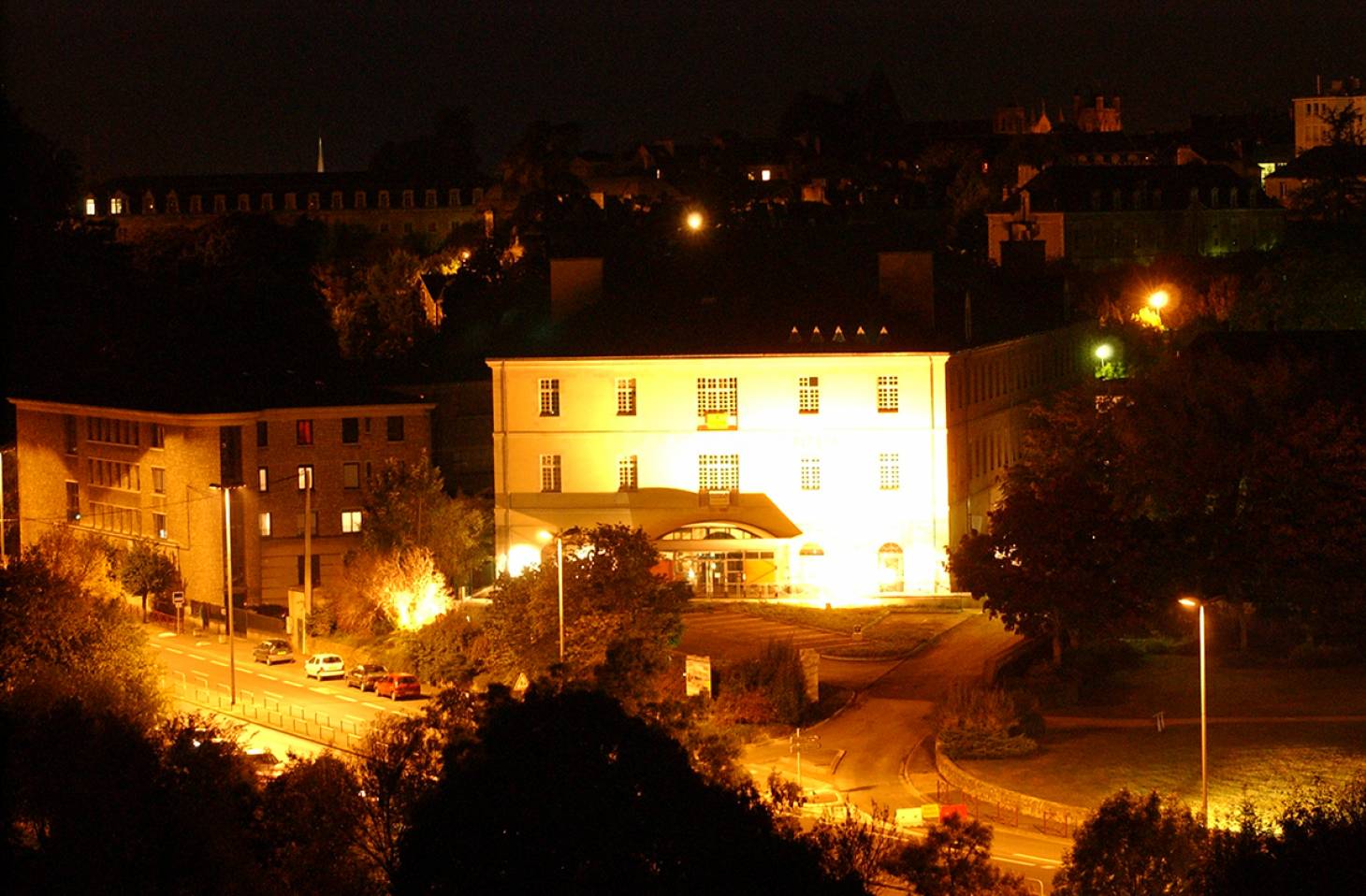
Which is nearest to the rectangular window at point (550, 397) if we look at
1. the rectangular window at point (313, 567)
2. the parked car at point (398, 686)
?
the rectangular window at point (313, 567)

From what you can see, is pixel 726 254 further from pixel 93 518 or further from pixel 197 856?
pixel 197 856

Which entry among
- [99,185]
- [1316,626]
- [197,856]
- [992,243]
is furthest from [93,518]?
[99,185]

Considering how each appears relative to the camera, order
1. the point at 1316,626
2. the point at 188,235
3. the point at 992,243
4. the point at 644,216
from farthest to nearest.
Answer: the point at 188,235, the point at 992,243, the point at 644,216, the point at 1316,626

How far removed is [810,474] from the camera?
58.7 m

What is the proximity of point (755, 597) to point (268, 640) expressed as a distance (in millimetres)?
12106

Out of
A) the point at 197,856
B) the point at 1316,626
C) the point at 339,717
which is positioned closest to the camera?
the point at 197,856

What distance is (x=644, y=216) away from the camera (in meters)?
103

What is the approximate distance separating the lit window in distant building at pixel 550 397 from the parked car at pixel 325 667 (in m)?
12.7

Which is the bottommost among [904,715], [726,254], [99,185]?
[904,715]

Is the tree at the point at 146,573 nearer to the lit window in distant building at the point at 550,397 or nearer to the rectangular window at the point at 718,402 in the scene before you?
the lit window in distant building at the point at 550,397

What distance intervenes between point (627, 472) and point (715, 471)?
232 cm

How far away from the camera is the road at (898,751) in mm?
34059

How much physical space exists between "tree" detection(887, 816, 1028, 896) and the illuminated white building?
3156 cm

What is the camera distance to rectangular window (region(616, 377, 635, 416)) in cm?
5928
